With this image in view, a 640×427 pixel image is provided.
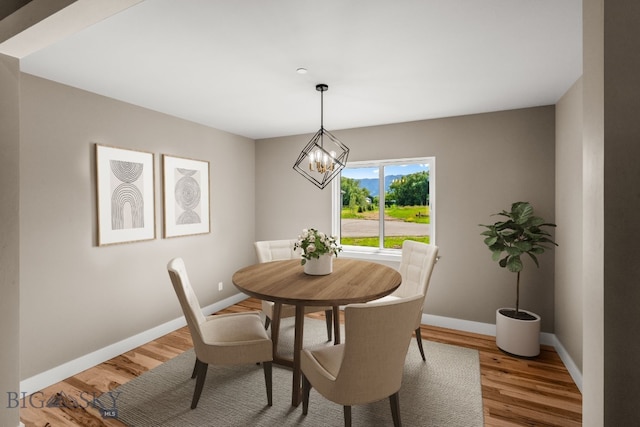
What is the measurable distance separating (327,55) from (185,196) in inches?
94.9

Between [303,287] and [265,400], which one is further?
[265,400]

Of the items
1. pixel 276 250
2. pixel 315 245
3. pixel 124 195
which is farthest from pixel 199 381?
pixel 124 195

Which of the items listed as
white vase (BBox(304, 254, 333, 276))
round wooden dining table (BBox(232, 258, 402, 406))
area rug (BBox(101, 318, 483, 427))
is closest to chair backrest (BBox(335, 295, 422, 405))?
round wooden dining table (BBox(232, 258, 402, 406))

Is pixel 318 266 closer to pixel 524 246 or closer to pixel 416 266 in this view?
pixel 416 266

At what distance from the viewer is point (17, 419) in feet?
5.64

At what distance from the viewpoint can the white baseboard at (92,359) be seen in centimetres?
231

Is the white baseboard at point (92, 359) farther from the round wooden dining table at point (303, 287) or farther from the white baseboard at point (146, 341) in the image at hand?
the round wooden dining table at point (303, 287)

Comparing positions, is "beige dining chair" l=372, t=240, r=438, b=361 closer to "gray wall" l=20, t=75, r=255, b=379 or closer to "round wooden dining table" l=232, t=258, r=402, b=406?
"round wooden dining table" l=232, t=258, r=402, b=406

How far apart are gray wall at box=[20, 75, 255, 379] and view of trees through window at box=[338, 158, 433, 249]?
208 cm

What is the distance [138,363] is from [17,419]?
3.27 ft

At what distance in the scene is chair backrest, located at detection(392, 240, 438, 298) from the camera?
2533 mm

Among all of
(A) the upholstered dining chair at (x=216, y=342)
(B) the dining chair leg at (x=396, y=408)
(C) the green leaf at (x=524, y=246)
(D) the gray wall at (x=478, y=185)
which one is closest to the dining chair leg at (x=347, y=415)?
(B) the dining chair leg at (x=396, y=408)

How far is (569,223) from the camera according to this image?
8.54 feet

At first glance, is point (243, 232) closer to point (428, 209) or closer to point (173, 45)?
point (428, 209)
